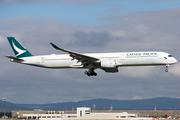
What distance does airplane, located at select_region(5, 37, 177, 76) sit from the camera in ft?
187

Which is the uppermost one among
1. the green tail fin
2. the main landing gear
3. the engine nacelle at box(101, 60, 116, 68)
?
the green tail fin

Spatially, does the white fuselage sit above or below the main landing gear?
above

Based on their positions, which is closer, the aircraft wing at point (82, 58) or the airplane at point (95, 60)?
the airplane at point (95, 60)

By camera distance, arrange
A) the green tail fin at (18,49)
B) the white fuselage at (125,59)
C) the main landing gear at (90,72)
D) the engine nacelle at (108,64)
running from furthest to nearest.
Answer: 1. the green tail fin at (18,49)
2. the main landing gear at (90,72)
3. the engine nacelle at (108,64)
4. the white fuselage at (125,59)

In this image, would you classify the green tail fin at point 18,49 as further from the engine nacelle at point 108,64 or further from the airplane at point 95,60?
the engine nacelle at point 108,64

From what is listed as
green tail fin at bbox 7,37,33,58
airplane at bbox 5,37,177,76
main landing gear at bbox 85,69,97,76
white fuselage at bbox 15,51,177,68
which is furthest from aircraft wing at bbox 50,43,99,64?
green tail fin at bbox 7,37,33,58

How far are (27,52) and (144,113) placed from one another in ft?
368

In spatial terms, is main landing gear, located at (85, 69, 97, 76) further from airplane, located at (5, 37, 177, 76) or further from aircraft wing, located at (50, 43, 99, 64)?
aircraft wing, located at (50, 43, 99, 64)

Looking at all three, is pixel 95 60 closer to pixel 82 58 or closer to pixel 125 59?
pixel 82 58

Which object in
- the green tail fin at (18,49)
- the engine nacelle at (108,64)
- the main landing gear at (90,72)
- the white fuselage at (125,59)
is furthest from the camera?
the green tail fin at (18,49)

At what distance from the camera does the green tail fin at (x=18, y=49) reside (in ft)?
219

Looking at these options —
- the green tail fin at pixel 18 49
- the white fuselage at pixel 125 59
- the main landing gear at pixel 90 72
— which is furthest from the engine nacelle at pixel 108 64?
the green tail fin at pixel 18 49

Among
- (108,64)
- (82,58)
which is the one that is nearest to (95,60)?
(82,58)

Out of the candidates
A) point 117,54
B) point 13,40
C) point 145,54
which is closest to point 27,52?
point 13,40
